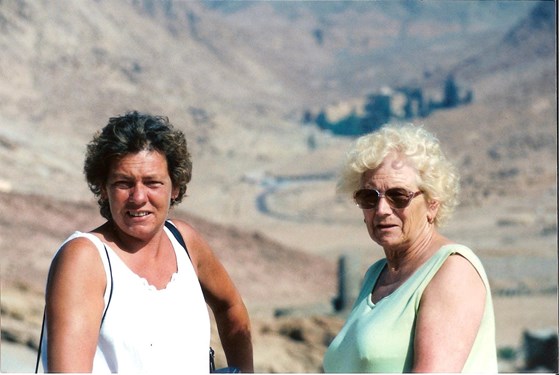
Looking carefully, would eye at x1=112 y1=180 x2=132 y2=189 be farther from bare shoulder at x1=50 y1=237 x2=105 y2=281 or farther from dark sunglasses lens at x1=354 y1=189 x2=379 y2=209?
dark sunglasses lens at x1=354 y1=189 x2=379 y2=209

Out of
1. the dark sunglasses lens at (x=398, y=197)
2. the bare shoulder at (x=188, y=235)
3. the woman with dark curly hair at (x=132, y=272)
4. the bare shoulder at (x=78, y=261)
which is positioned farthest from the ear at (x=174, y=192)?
the dark sunglasses lens at (x=398, y=197)

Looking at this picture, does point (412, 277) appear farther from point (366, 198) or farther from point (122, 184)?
point (122, 184)

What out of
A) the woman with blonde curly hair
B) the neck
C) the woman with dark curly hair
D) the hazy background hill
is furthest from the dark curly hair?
the hazy background hill

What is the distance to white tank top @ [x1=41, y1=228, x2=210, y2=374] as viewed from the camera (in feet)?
7.23

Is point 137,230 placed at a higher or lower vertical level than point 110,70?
lower

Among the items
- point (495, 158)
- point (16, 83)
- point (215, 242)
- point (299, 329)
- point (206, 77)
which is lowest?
point (299, 329)

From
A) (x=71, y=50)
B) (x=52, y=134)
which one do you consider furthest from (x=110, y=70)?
(x=52, y=134)

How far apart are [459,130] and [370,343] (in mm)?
Result: 49323

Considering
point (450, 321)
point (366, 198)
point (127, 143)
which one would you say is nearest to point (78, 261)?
point (127, 143)

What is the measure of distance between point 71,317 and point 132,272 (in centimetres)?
22

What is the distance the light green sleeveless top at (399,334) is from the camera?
7.16 ft

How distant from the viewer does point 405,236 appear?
7.88 feet

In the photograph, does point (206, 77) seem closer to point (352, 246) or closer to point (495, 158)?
point (495, 158)

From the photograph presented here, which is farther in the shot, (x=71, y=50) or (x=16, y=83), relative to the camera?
(x=71, y=50)
